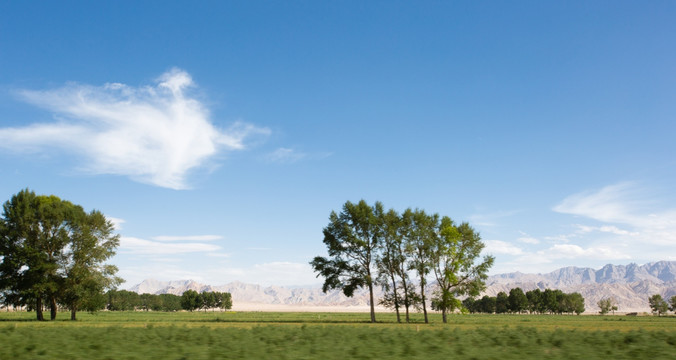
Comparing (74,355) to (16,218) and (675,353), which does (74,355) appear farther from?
(16,218)

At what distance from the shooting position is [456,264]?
60.6 m

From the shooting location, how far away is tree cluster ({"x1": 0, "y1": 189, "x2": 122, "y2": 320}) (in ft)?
200

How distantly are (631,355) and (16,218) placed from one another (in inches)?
2865

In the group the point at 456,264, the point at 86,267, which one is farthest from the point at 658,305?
the point at 86,267

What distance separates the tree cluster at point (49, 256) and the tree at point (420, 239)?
143ft

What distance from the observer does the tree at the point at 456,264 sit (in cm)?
6016

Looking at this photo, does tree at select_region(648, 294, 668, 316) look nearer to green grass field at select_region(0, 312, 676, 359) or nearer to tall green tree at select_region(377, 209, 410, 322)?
tall green tree at select_region(377, 209, 410, 322)

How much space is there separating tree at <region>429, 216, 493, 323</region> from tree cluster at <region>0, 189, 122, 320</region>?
47.2 metres

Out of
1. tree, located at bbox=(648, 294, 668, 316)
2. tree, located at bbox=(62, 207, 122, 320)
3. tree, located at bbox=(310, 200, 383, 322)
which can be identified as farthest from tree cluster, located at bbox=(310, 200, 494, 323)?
tree, located at bbox=(648, 294, 668, 316)

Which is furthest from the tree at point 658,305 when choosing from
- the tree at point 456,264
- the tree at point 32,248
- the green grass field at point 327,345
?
the tree at point 32,248

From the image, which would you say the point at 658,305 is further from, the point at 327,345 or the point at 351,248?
the point at 327,345

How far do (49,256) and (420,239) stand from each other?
5270 cm

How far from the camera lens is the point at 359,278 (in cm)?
6197

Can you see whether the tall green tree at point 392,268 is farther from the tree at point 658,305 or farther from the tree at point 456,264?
the tree at point 658,305
